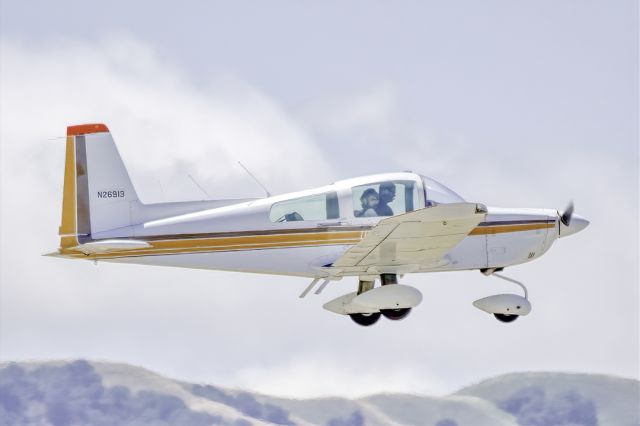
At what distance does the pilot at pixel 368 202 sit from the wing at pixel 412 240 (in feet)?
1.83

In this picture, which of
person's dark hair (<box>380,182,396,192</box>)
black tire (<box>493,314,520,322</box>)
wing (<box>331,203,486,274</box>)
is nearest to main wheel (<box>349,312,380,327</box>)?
wing (<box>331,203,486,274</box>)

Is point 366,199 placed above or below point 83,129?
below

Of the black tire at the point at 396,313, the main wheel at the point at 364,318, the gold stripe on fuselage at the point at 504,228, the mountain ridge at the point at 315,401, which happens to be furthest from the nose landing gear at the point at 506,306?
the mountain ridge at the point at 315,401

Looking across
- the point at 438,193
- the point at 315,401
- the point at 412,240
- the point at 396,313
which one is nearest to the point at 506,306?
the point at 396,313

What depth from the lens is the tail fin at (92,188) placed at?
17344mm

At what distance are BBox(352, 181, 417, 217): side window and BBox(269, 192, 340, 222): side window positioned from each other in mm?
314

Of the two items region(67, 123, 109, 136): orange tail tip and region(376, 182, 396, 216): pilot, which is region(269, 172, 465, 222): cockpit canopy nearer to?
region(376, 182, 396, 216): pilot

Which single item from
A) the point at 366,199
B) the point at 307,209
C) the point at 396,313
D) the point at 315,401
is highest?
the point at 366,199

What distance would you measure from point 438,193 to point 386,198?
0.78 m

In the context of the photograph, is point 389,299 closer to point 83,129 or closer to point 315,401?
point 83,129

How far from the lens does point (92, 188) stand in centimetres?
1759

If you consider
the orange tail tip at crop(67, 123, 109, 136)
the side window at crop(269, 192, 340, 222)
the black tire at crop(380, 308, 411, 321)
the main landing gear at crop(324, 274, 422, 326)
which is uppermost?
the orange tail tip at crop(67, 123, 109, 136)

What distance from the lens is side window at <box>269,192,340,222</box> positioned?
17.2 metres

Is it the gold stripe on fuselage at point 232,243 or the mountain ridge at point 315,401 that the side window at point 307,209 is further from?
the mountain ridge at point 315,401
